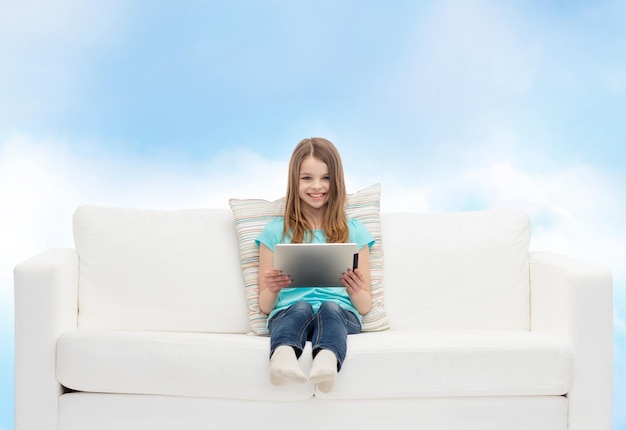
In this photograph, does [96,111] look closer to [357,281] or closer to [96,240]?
[96,240]

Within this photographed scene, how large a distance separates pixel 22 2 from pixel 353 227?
221cm

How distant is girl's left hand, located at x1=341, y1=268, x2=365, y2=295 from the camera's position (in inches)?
104

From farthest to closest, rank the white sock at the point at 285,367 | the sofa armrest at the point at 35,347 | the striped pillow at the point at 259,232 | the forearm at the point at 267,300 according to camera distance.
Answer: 1. the striped pillow at the point at 259,232
2. the forearm at the point at 267,300
3. the sofa armrest at the point at 35,347
4. the white sock at the point at 285,367

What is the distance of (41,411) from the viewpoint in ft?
8.55

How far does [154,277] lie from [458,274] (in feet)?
3.74

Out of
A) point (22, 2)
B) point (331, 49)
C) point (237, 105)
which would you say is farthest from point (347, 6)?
point (22, 2)

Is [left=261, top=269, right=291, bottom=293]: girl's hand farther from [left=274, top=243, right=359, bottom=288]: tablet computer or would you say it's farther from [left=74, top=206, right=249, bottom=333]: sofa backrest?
[left=74, top=206, right=249, bottom=333]: sofa backrest

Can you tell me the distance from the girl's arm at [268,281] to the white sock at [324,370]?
344 mm

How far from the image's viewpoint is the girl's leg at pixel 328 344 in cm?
234

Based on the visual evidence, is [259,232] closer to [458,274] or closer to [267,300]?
[267,300]

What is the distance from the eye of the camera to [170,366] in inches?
100

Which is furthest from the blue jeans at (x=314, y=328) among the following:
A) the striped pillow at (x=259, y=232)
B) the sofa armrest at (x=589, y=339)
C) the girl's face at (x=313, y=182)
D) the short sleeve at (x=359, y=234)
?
the sofa armrest at (x=589, y=339)

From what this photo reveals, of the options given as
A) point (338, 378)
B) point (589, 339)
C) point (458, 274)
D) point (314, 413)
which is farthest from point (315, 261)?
point (589, 339)

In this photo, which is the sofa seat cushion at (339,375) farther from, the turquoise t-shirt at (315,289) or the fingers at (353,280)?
the turquoise t-shirt at (315,289)
